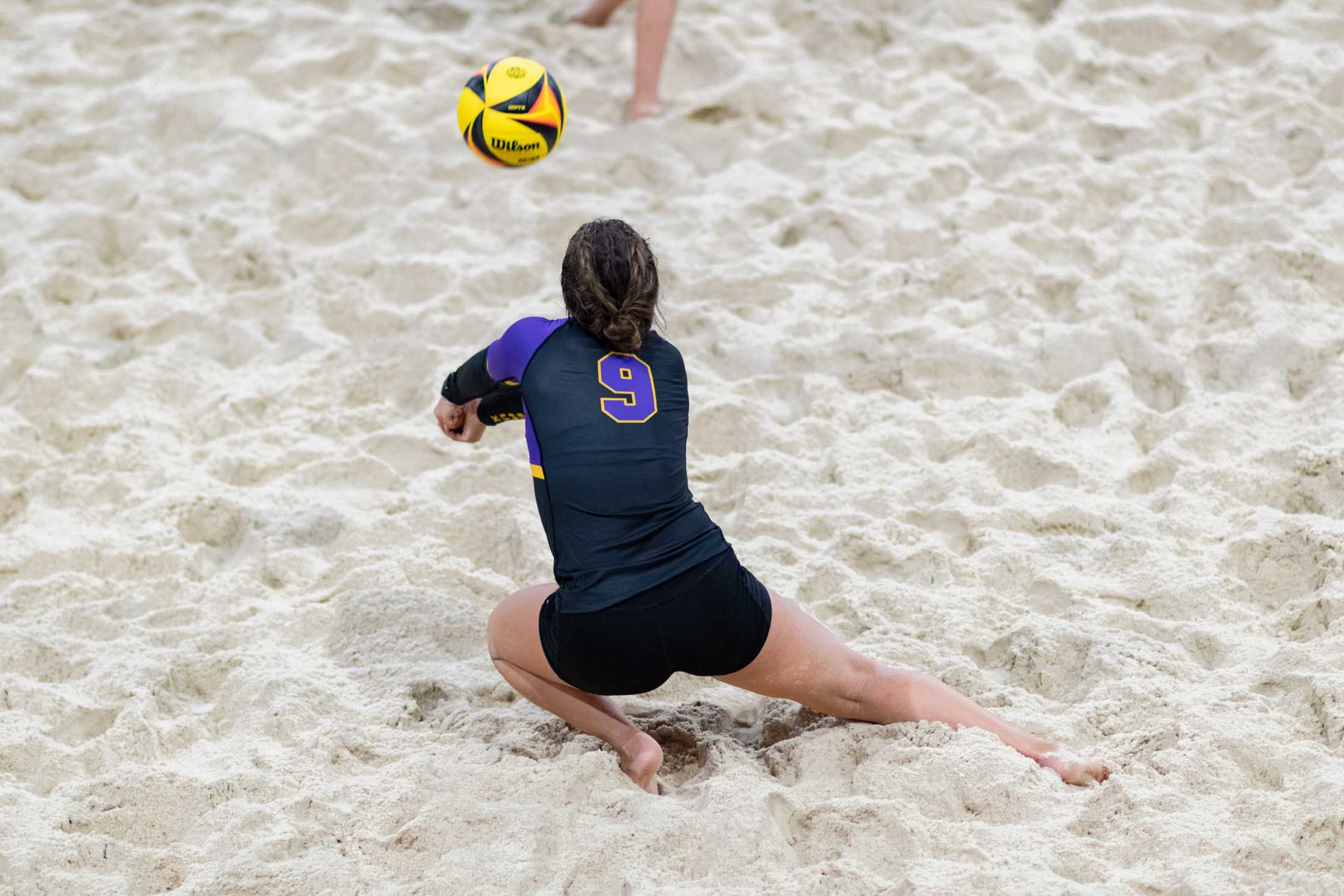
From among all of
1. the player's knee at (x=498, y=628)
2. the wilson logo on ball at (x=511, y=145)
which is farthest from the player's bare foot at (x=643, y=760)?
the wilson logo on ball at (x=511, y=145)

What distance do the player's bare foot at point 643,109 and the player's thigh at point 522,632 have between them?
9.66ft

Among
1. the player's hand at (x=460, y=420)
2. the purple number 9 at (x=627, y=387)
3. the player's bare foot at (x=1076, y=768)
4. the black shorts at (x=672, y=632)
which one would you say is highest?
the purple number 9 at (x=627, y=387)

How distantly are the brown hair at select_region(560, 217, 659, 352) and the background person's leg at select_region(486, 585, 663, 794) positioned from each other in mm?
581

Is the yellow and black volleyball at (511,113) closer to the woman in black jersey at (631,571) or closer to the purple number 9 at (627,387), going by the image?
the woman in black jersey at (631,571)

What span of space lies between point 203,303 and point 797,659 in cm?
278

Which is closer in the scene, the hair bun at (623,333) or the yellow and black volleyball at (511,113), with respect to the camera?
the hair bun at (623,333)

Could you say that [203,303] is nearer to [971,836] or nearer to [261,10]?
[261,10]

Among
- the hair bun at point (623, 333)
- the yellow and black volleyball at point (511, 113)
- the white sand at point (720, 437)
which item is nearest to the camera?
the white sand at point (720, 437)

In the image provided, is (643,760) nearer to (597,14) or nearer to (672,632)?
(672,632)

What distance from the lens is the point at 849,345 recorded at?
13.8 ft

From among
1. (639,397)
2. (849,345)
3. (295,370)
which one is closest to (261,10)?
(295,370)

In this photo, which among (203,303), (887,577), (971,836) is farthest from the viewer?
(203,303)

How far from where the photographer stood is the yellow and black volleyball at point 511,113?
3.71 meters

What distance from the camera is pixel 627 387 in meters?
2.71
